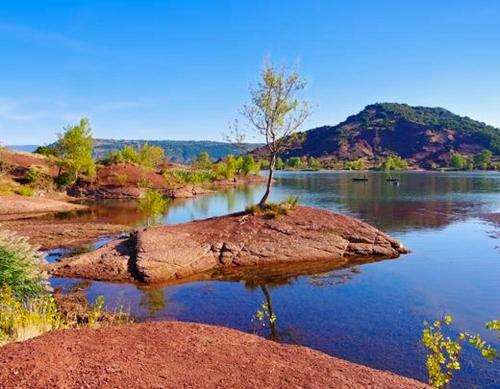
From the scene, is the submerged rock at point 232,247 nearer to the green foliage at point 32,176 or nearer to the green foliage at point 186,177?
the green foliage at point 32,176

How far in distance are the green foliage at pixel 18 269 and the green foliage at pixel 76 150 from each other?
62.9 m

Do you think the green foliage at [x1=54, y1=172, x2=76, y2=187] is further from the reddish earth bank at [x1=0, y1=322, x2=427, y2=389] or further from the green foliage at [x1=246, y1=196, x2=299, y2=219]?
the reddish earth bank at [x1=0, y1=322, x2=427, y2=389]

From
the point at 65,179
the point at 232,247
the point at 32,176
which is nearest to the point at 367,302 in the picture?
the point at 232,247

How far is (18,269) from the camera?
14117 millimetres

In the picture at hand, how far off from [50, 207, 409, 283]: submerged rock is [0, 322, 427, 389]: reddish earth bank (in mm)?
11534

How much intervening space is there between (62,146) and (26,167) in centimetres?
756

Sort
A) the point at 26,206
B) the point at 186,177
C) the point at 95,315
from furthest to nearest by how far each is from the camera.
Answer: the point at 186,177, the point at 26,206, the point at 95,315

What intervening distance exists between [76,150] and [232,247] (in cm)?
5752

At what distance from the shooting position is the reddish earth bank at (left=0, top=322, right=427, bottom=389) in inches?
319

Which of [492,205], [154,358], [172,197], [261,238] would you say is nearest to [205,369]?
[154,358]

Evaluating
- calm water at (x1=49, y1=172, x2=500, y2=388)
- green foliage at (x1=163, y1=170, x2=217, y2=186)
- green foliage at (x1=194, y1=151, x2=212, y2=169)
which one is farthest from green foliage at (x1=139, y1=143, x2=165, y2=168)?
calm water at (x1=49, y1=172, x2=500, y2=388)

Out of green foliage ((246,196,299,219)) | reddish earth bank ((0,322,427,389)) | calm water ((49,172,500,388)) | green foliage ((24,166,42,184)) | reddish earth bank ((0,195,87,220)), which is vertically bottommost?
calm water ((49,172,500,388))

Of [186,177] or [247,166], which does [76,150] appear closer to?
[186,177]

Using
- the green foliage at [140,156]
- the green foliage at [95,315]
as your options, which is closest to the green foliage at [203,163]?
the green foliage at [140,156]
